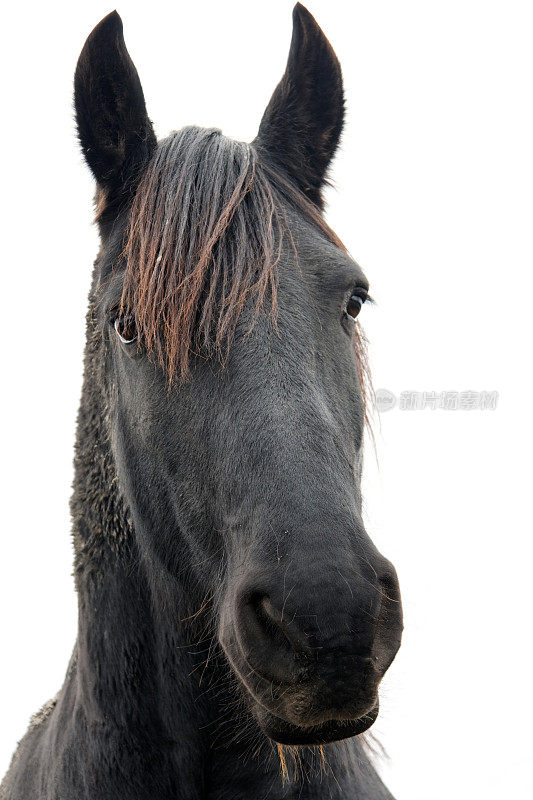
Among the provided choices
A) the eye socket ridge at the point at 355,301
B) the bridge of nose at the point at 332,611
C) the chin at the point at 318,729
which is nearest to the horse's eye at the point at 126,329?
the eye socket ridge at the point at 355,301

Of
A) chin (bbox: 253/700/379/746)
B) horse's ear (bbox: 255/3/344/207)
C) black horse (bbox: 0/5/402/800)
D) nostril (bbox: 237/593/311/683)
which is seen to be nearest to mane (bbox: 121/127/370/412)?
black horse (bbox: 0/5/402/800)

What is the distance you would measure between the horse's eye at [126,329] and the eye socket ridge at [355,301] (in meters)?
0.76

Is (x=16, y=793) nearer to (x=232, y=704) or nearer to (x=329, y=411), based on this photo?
(x=232, y=704)

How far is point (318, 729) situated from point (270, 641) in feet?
0.78

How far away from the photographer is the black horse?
1646 mm

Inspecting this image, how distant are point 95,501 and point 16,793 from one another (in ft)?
4.47

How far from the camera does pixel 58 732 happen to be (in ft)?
8.78

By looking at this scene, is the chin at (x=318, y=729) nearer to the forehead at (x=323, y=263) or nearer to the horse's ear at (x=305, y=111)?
the forehead at (x=323, y=263)

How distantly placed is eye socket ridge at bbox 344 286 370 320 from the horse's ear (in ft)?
1.87

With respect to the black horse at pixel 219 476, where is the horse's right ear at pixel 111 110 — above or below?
above

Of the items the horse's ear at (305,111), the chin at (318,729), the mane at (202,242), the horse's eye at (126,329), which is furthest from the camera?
the horse's ear at (305,111)

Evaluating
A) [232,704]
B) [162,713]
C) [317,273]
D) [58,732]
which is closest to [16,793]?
[58,732]

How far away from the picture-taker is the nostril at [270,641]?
155 centimetres

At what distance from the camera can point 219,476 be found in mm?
1987
